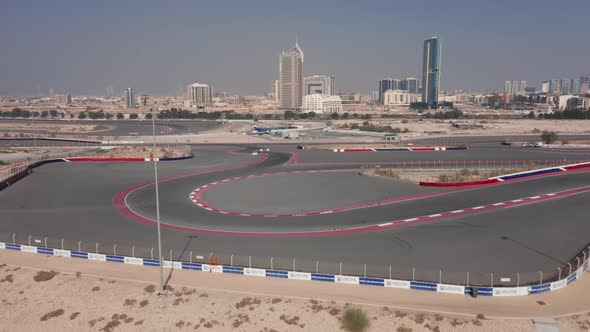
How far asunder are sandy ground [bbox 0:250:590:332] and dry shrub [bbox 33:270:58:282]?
50 mm

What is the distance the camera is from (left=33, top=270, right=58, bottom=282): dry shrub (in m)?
19.1

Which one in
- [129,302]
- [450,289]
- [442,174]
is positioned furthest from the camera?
[442,174]

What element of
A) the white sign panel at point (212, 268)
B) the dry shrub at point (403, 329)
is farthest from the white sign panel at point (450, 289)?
the white sign panel at point (212, 268)

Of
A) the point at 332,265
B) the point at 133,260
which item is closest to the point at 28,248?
the point at 133,260

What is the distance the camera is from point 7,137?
92188 mm

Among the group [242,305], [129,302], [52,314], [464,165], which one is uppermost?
[464,165]

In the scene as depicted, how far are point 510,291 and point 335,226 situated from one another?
11277mm

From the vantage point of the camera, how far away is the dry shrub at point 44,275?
62.6 feet

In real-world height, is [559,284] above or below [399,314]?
above

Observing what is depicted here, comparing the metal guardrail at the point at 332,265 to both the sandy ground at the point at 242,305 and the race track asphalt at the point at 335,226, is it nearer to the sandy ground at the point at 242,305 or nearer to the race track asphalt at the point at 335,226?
the race track asphalt at the point at 335,226

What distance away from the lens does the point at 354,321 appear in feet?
49.6

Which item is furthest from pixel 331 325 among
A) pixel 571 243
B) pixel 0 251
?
pixel 0 251

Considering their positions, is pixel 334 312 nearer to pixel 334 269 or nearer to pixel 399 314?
pixel 399 314

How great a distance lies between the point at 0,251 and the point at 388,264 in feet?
68.7
